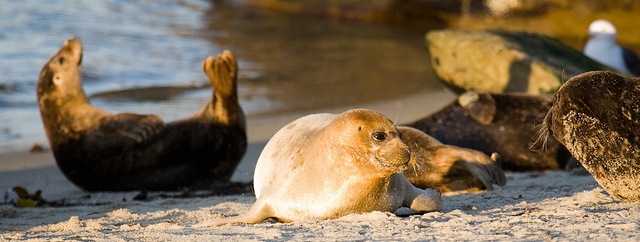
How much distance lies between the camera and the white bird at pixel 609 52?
11266 mm

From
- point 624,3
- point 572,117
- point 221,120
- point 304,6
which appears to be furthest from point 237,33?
point 572,117

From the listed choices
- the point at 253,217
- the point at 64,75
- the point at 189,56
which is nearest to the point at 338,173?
the point at 253,217

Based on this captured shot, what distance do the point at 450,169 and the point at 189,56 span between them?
30.7ft

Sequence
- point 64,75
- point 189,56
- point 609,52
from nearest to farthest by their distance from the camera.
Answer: point 64,75 → point 609,52 → point 189,56

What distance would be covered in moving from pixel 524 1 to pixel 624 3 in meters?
1.65

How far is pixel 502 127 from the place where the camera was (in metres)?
7.63

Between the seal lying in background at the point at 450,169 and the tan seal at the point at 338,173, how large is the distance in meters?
1.04

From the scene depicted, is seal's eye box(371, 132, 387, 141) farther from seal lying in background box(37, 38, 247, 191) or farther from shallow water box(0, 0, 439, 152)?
shallow water box(0, 0, 439, 152)

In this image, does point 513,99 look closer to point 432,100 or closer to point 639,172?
point 639,172

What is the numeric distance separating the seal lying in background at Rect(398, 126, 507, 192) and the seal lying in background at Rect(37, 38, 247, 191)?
1593 millimetres

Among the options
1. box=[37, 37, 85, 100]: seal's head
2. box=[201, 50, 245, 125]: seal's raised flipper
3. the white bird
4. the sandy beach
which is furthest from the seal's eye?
the white bird

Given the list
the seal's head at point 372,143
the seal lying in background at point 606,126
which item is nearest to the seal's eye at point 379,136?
the seal's head at point 372,143

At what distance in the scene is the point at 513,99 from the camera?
777 cm

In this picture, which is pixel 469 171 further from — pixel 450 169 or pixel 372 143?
pixel 372 143
